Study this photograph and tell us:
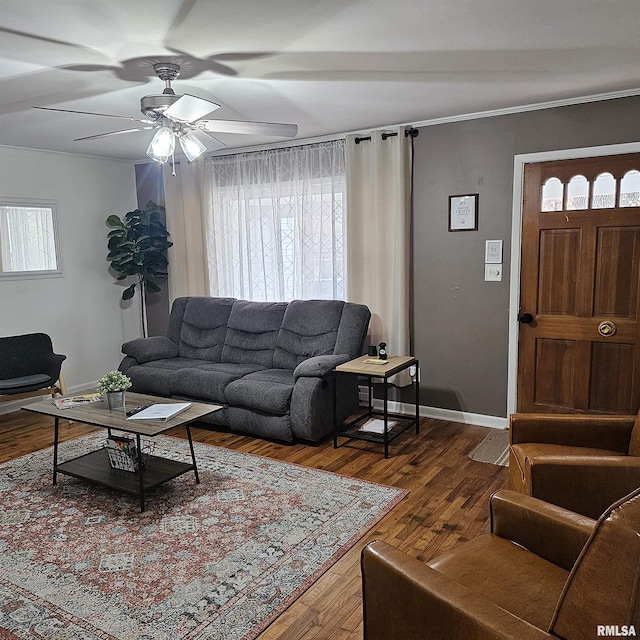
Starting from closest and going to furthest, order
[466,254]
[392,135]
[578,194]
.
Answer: [578,194]
[466,254]
[392,135]

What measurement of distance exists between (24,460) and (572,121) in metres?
4.52

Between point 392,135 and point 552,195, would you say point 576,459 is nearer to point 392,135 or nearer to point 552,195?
point 552,195

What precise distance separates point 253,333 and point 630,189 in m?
3.16

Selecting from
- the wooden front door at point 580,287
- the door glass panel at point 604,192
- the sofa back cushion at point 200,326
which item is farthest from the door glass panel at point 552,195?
the sofa back cushion at point 200,326

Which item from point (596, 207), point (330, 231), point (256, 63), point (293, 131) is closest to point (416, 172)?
point (330, 231)

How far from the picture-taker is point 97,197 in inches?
230

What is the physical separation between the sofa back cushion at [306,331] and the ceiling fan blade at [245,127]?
5.99ft

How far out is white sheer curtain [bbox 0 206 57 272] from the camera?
16.7ft

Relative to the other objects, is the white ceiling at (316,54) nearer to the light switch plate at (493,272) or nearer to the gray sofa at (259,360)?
the light switch plate at (493,272)

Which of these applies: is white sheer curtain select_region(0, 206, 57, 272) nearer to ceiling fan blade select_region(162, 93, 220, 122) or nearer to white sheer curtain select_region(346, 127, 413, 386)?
white sheer curtain select_region(346, 127, 413, 386)

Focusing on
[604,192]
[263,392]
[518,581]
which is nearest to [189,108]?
[263,392]

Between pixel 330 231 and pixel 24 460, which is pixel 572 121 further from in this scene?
pixel 24 460

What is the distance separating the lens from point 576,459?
7.72 ft

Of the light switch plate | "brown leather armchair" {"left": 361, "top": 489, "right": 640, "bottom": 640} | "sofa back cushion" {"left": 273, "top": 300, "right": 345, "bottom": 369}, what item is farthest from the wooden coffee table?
the light switch plate
